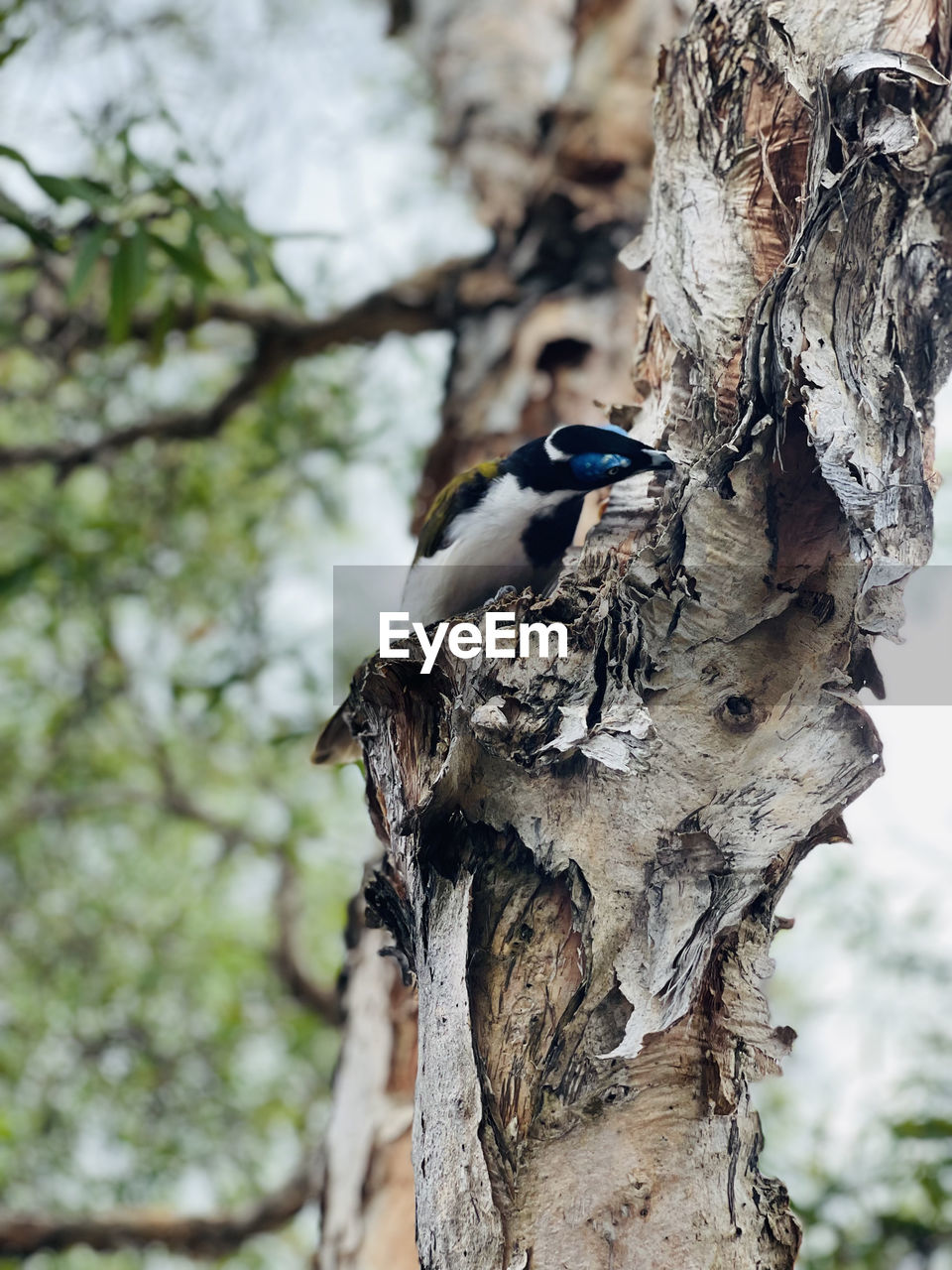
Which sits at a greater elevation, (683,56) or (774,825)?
(683,56)

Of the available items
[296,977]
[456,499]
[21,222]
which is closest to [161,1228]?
[296,977]

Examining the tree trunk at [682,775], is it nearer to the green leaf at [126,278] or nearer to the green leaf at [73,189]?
the green leaf at [73,189]

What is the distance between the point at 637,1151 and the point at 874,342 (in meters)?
0.93

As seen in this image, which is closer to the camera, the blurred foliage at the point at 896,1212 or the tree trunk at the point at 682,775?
the tree trunk at the point at 682,775

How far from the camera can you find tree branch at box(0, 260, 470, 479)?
3537 millimetres

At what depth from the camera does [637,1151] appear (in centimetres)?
128

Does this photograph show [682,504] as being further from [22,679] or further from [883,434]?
[22,679]

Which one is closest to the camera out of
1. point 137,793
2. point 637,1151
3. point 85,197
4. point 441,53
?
point 637,1151

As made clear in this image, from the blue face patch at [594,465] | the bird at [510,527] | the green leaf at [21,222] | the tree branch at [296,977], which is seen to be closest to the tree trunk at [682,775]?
the blue face patch at [594,465]

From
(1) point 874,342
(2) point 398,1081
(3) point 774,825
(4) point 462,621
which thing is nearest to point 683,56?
(1) point 874,342

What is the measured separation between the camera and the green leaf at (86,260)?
249cm

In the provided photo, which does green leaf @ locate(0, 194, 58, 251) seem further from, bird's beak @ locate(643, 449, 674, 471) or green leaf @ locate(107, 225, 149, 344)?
bird's beak @ locate(643, 449, 674, 471)

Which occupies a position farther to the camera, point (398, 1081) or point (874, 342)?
point (398, 1081)

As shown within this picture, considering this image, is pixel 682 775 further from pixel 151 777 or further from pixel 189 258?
pixel 151 777
